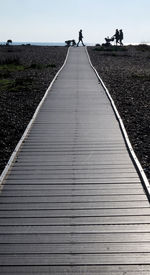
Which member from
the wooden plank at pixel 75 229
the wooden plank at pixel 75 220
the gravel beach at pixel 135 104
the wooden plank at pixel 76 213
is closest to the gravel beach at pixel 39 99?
the gravel beach at pixel 135 104

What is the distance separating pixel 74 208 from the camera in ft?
27.9

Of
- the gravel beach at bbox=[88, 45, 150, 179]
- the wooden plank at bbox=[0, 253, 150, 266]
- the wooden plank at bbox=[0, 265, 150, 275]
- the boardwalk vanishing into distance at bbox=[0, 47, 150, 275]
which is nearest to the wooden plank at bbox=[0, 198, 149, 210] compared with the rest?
the boardwalk vanishing into distance at bbox=[0, 47, 150, 275]

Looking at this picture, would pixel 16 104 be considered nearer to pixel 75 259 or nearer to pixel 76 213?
pixel 76 213

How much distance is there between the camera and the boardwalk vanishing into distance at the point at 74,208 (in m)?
6.77

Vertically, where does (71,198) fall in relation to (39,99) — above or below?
above

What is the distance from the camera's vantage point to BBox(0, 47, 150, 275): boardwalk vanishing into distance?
6773 millimetres

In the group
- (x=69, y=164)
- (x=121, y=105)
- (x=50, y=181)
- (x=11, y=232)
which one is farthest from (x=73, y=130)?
(x=11, y=232)

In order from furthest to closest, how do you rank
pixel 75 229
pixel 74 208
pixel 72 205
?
pixel 72 205 < pixel 74 208 < pixel 75 229

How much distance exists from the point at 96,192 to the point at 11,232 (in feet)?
7.24

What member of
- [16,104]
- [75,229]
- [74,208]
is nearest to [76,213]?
[74,208]

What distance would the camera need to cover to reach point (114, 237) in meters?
7.41

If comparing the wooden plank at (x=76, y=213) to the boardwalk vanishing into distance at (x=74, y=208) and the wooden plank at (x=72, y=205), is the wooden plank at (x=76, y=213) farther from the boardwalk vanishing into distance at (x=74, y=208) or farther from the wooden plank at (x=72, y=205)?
the wooden plank at (x=72, y=205)

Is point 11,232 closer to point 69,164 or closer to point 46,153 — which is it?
point 69,164

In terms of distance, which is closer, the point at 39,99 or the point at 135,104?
the point at 135,104
